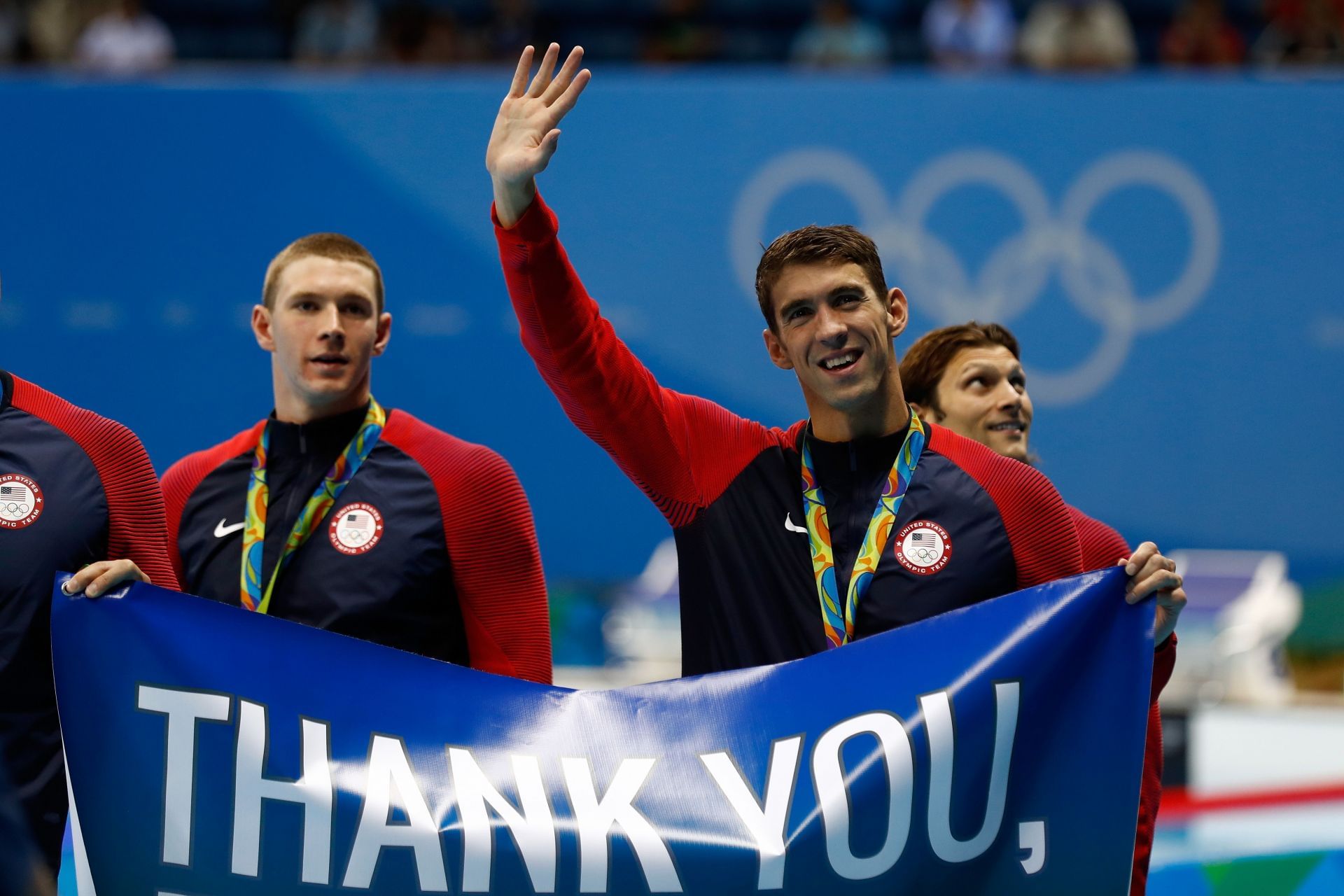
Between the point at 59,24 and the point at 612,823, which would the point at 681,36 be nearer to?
the point at 59,24

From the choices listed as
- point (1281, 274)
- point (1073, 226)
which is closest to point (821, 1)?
point (1073, 226)

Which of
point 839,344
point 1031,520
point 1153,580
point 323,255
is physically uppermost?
point 323,255

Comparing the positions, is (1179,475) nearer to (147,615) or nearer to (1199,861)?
(1199,861)

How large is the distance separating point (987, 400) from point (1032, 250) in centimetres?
525

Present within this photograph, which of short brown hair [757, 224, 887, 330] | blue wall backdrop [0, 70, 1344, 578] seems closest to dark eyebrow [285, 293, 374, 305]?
short brown hair [757, 224, 887, 330]

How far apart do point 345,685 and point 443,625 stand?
0.55 m

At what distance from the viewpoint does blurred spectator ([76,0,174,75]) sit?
9445 millimetres

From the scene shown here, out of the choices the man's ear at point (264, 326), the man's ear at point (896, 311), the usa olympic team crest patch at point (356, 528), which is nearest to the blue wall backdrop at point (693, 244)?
the man's ear at point (264, 326)

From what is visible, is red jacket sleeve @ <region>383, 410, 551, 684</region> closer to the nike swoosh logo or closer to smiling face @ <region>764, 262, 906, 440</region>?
the nike swoosh logo

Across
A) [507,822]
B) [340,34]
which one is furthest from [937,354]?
[340,34]

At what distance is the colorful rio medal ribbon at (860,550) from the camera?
2746mm

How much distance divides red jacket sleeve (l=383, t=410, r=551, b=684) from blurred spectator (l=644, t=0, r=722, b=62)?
6.82m

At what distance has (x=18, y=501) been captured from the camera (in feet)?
9.24

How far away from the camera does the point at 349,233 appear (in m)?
8.65
